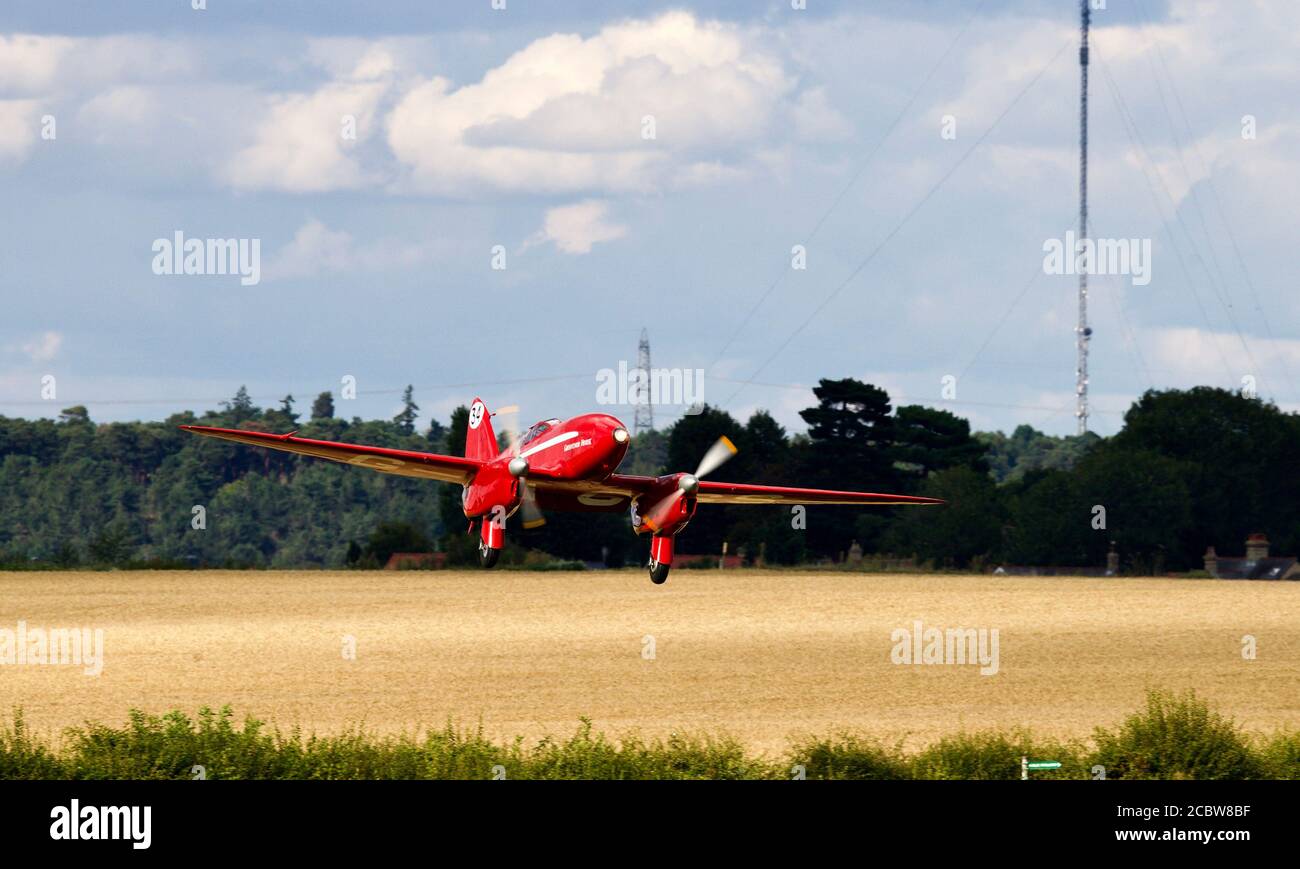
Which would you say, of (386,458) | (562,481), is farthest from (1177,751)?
(386,458)

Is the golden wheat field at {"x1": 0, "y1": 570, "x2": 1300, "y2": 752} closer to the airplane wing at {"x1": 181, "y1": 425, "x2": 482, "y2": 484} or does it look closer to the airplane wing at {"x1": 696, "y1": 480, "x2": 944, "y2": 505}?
the airplane wing at {"x1": 181, "y1": 425, "x2": 482, "y2": 484}

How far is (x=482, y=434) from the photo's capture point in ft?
149

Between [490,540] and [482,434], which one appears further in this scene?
[482,434]

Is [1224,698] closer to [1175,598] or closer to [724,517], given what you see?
[1175,598]

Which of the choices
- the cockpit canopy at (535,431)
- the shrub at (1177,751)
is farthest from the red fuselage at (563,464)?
the shrub at (1177,751)

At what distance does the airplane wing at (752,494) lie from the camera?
37375 mm

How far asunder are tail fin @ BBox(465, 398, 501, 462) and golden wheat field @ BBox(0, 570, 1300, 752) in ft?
67.7

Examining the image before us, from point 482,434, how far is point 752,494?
28.1ft

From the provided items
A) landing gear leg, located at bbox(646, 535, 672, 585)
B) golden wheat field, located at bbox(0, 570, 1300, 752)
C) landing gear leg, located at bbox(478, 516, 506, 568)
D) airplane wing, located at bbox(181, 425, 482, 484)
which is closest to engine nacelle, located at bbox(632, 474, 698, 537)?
landing gear leg, located at bbox(646, 535, 672, 585)

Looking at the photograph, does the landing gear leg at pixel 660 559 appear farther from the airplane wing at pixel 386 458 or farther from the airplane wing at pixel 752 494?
the airplane wing at pixel 386 458

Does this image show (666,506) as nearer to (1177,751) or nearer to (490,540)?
(490,540)

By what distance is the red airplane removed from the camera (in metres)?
36.6
